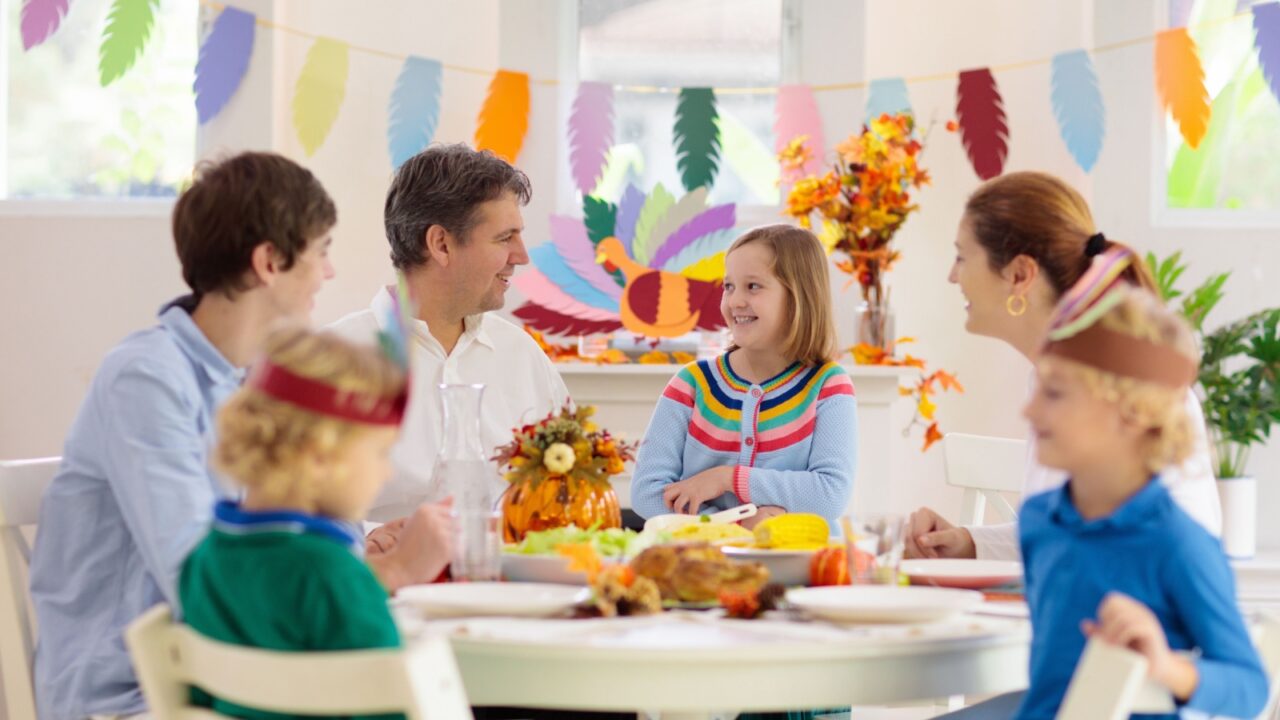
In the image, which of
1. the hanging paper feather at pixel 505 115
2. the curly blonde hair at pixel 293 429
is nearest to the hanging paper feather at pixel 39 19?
the hanging paper feather at pixel 505 115

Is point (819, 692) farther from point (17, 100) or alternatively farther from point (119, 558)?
point (17, 100)

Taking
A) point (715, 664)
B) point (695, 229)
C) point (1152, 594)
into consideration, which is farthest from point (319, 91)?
point (1152, 594)

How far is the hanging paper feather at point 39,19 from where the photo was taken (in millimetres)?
3820

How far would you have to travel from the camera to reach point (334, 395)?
1.30m

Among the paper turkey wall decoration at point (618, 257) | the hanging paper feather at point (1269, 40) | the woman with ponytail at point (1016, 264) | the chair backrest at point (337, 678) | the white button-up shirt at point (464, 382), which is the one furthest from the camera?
the paper turkey wall decoration at point (618, 257)

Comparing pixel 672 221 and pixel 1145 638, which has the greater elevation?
pixel 672 221

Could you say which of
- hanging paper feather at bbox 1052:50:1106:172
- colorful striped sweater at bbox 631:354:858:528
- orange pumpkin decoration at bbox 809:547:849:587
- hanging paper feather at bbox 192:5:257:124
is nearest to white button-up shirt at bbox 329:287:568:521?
colorful striped sweater at bbox 631:354:858:528

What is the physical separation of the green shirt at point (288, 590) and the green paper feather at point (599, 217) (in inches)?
112

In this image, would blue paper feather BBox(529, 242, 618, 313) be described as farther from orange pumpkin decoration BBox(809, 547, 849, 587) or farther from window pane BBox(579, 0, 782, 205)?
orange pumpkin decoration BBox(809, 547, 849, 587)

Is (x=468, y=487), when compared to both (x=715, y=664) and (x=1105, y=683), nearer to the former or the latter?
(x=715, y=664)

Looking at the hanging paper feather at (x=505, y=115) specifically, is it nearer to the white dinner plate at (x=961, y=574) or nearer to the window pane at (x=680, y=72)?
the window pane at (x=680, y=72)

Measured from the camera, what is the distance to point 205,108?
12.9ft

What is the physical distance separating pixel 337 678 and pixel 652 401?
2.78 meters

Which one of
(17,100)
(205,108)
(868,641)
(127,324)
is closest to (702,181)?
(205,108)
